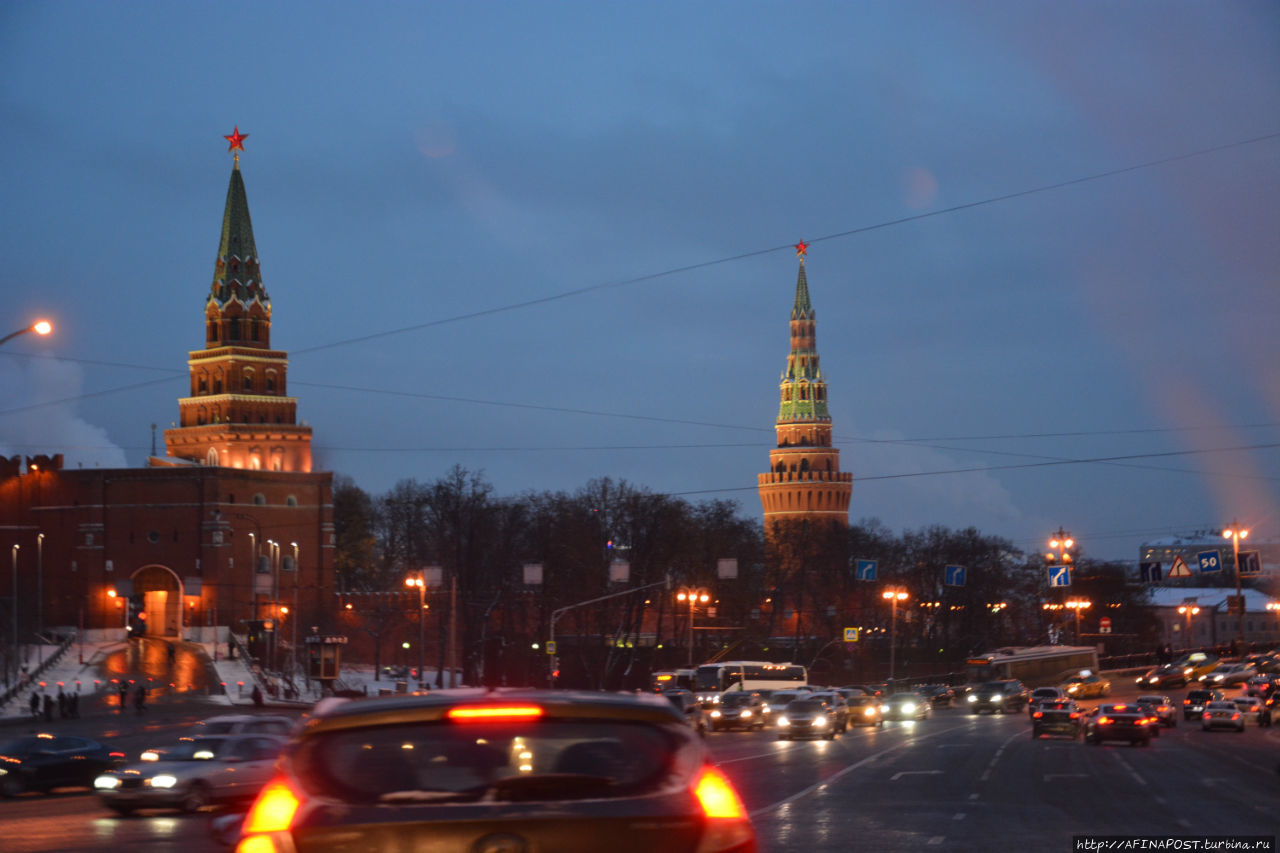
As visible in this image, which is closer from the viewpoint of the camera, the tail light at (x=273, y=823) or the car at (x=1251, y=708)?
the tail light at (x=273, y=823)

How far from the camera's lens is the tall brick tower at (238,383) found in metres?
127

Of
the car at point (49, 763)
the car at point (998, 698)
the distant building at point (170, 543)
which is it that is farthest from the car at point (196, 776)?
the distant building at point (170, 543)

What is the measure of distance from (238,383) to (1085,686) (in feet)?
249

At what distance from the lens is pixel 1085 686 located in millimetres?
82938

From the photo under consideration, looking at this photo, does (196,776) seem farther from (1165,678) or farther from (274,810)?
(1165,678)

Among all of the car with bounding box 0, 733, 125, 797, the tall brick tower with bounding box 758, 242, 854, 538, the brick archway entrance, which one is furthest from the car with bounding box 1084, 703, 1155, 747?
the tall brick tower with bounding box 758, 242, 854, 538

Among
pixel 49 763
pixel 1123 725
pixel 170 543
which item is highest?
pixel 170 543

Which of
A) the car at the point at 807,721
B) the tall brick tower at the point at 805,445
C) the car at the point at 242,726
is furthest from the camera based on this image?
the tall brick tower at the point at 805,445

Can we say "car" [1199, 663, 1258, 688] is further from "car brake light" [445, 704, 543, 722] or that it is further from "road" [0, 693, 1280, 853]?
"car brake light" [445, 704, 543, 722]

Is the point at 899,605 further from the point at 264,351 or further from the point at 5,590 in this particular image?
the point at 5,590

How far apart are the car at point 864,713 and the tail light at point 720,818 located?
53.4 m

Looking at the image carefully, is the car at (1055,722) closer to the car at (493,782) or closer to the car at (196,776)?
the car at (196,776)

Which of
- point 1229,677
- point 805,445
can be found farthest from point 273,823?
point 805,445

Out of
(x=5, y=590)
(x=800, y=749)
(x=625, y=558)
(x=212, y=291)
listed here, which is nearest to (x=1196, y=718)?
(x=800, y=749)
